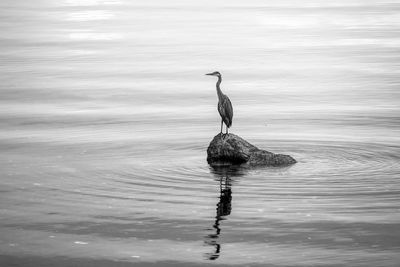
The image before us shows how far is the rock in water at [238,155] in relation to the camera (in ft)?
82.3

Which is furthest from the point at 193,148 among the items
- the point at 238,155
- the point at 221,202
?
the point at 221,202

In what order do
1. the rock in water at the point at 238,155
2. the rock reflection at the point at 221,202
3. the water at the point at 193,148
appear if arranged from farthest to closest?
the rock in water at the point at 238,155 < the water at the point at 193,148 < the rock reflection at the point at 221,202

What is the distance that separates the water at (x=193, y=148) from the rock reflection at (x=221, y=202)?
0.14 feet

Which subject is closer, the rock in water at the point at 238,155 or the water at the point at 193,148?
the water at the point at 193,148

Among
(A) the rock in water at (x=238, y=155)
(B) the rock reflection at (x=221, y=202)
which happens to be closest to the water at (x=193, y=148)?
(B) the rock reflection at (x=221, y=202)

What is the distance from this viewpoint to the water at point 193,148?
18.4 meters

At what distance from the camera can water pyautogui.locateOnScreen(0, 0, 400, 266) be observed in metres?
18.4

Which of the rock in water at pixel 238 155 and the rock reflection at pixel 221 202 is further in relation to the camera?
the rock in water at pixel 238 155

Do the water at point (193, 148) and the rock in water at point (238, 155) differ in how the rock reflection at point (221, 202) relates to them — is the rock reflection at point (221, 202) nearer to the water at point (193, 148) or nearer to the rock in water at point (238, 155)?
the water at point (193, 148)

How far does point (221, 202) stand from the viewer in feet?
70.2

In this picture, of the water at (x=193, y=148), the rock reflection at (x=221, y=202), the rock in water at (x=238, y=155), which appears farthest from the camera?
the rock in water at (x=238, y=155)

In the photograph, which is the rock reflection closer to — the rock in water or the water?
the water

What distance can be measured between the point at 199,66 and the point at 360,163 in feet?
65.7

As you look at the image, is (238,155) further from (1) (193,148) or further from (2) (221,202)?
(2) (221,202)
